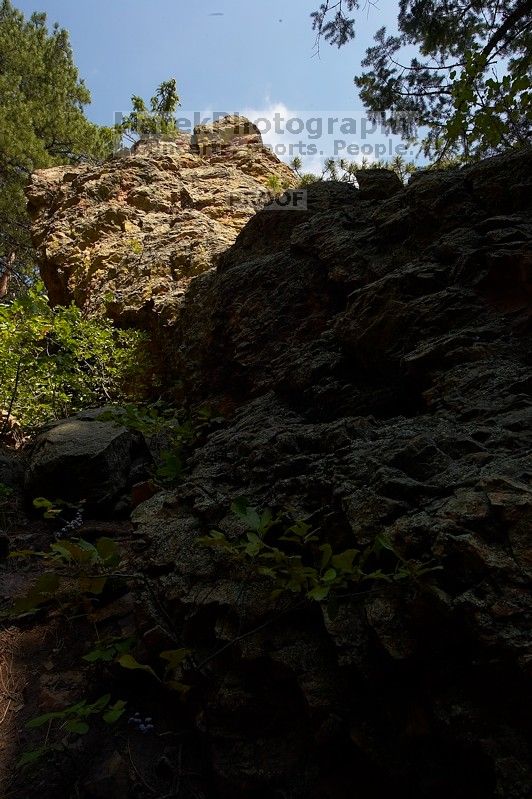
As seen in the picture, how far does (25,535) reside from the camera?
10.7 ft

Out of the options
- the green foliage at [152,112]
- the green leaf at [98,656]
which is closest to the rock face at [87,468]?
the green leaf at [98,656]

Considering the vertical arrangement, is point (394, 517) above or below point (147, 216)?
below

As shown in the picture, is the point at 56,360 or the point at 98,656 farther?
the point at 56,360

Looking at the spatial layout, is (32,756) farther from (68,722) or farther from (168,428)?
(168,428)

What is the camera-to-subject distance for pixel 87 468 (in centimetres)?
361

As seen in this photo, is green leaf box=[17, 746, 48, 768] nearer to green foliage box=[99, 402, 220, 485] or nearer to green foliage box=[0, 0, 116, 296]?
green foliage box=[99, 402, 220, 485]

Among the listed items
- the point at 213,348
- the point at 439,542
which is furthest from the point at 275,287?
the point at 439,542

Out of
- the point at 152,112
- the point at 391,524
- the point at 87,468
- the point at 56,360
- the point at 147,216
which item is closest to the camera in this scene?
the point at 391,524

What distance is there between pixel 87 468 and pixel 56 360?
75.5 inches

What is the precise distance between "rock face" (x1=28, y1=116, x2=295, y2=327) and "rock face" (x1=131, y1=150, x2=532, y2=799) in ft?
10.4

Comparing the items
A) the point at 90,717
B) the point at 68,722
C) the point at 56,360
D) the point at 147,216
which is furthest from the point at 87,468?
the point at 147,216

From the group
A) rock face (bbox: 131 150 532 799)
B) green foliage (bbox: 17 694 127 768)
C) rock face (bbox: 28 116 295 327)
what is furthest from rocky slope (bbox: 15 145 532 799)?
rock face (bbox: 28 116 295 327)

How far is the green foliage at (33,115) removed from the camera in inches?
473

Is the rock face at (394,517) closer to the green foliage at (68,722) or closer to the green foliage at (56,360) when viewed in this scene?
the green foliage at (68,722)
